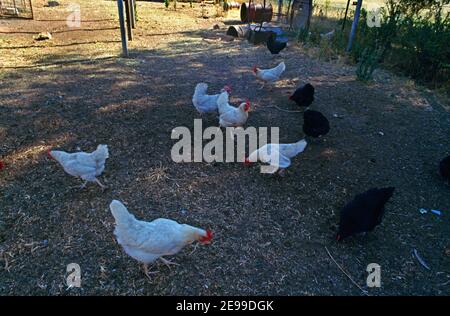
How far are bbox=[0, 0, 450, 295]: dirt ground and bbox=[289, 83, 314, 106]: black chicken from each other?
0.32 m

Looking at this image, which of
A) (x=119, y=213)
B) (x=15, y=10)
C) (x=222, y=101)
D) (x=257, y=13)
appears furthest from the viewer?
(x=257, y=13)

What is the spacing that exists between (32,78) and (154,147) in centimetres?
385

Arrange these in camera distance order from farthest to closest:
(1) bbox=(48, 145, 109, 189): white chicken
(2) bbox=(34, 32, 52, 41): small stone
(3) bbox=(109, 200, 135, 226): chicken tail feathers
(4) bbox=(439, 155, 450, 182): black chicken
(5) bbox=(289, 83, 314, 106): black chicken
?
(2) bbox=(34, 32, 52, 41): small stone → (5) bbox=(289, 83, 314, 106): black chicken → (4) bbox=(439, 155, 450, 182): black chicken → (1) bbox=(48, 145, 109, 189): white chicken → (3) bbox=(109, 200, 135, 226): chicken tail feathers

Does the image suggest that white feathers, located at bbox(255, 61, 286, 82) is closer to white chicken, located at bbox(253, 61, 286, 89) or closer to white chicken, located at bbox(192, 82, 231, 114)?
white chicken, located at bbox(253, 61, 286, 89)

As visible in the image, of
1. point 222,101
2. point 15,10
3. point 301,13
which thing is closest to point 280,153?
point 222,101

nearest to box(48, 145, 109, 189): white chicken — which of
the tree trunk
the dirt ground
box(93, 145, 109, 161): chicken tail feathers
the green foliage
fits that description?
box(93, 145, 109, 161): chicken tail feathers

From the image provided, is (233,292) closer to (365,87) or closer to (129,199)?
(129,199)

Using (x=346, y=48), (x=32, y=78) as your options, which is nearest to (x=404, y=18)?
(x=346, y=48)

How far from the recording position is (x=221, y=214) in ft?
11.8

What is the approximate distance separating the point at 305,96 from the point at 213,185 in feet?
9.01

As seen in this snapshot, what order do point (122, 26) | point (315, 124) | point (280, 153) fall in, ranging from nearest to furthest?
point (280, 153), point (315, 124), point (122, 26)

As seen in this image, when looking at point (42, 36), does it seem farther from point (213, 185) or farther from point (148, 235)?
point (148, 235)

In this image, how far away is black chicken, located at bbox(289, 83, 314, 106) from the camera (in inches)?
222

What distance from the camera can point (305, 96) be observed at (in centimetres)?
566
